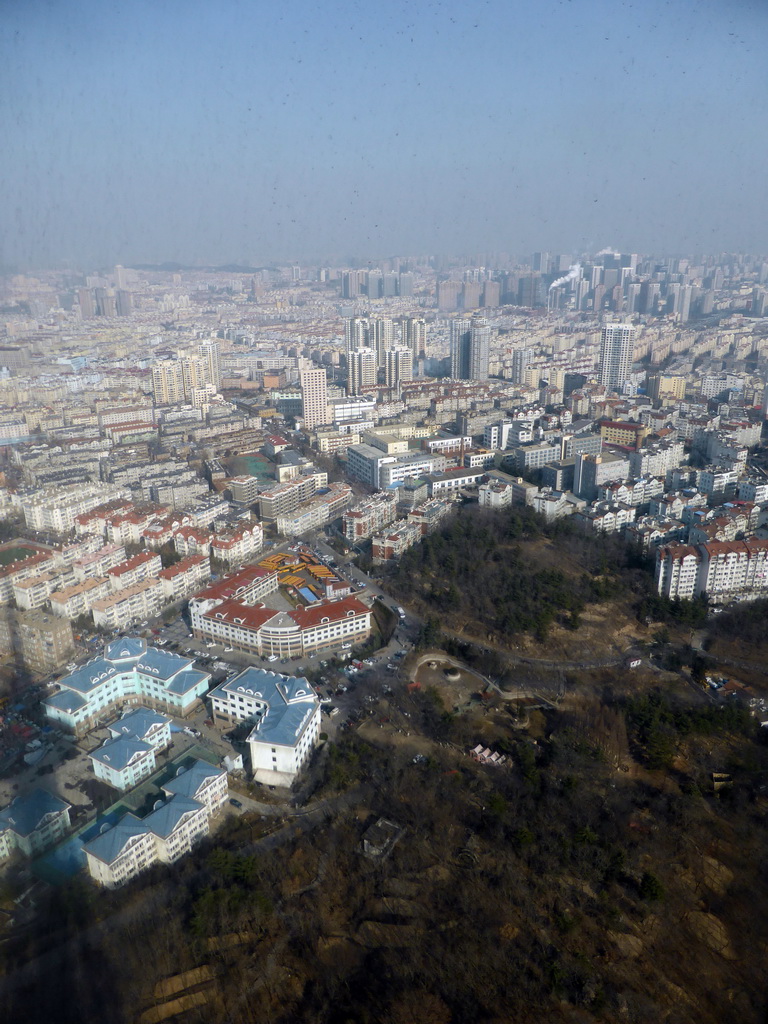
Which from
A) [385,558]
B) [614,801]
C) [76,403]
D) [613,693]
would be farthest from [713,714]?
[76,403]

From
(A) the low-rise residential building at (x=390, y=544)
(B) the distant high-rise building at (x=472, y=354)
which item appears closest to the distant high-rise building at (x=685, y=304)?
(B) the distant high-rise building at (x=472, y=354)

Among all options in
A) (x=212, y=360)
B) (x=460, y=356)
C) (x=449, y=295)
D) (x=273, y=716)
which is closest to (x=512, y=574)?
(x=273, y=716)

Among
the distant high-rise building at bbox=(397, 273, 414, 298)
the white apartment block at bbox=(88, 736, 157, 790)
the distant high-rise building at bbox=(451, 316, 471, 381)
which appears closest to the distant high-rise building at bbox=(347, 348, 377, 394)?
the distant high-rise building at bbox=(451, 316, 471, 381)

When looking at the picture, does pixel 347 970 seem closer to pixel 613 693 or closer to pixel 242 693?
pixel 242 693

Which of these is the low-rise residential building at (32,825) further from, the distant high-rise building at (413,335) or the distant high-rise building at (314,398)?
the distant high-rise building at (413,335)

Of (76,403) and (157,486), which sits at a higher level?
(76,403)

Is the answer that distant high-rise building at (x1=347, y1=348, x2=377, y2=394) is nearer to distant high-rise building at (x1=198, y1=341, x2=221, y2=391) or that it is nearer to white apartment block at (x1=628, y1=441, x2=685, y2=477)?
distant high-rise building at (x1=198, y1=341, x2=221, y2=391)
